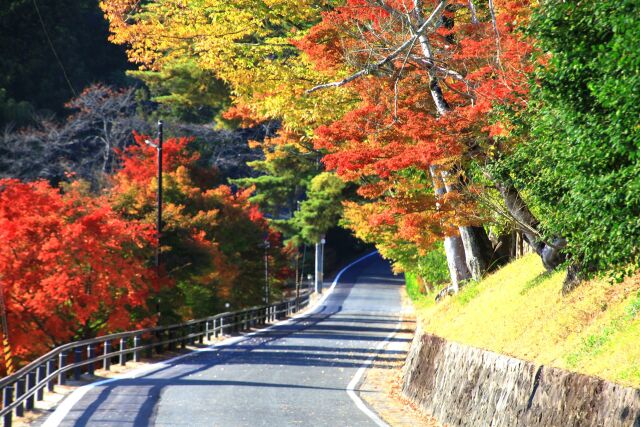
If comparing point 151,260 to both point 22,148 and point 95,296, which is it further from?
point 22,148

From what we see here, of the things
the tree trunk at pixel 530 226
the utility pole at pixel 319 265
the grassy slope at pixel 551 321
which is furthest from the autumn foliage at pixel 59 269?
the utility pole at pixel 319 265

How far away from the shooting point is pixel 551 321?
15141 mm

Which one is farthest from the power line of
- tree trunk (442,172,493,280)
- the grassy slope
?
the grassy slope

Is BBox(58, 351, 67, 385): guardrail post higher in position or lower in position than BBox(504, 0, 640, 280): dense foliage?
lower

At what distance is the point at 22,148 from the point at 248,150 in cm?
2425

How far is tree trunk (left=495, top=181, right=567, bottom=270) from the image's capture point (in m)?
17.4

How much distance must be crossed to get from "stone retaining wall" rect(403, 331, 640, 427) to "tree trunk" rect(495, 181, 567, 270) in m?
2.34

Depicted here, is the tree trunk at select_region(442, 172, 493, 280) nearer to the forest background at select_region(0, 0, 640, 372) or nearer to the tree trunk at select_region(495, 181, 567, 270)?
the forest background at select_region(0, 0, 640, 372)

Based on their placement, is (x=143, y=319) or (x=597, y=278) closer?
(x=597, y=278)

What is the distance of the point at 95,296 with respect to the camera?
92.7 ft

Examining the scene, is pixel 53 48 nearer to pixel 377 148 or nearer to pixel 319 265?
pixel 319 265

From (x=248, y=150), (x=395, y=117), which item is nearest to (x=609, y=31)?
(x=395, y=117)

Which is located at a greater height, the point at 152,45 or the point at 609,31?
the point at 152,45

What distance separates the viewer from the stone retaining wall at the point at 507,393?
1023cm
